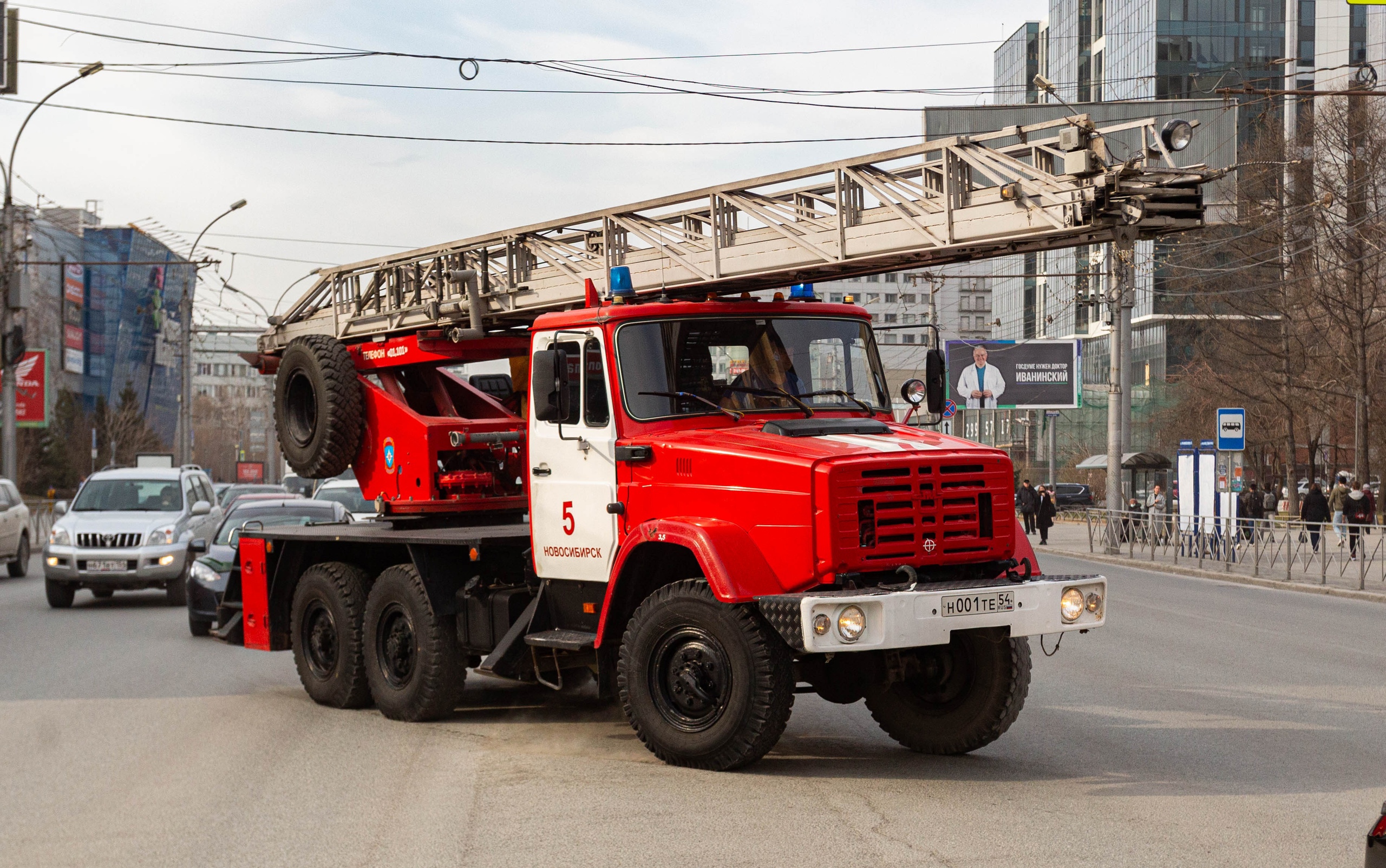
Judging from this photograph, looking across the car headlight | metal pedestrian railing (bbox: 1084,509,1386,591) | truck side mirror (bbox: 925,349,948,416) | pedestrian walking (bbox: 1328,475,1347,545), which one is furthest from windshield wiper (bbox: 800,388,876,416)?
pedestrian walking (bbox: 1328,475,1347,545)

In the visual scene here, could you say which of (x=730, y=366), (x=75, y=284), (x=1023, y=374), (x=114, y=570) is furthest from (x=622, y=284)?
(x=75, y=284)

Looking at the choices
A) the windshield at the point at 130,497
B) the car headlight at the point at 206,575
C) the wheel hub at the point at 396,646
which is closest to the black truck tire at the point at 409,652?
the wheel hub at the point at 396,646

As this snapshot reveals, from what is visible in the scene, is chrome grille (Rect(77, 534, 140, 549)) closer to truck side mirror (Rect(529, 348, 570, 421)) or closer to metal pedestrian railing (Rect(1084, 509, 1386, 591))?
truck side mirror (Rect(529, 348, 570, 421))

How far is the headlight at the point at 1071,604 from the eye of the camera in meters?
7.94

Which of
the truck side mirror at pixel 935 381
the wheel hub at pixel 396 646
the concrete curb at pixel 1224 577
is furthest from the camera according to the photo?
the concrete curb at pixel 1224 577

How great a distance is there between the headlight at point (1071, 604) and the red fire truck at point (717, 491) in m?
0.02

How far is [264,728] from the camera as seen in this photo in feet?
33.1

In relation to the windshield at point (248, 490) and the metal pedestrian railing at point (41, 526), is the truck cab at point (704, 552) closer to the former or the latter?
the windshield at point (248, 490)

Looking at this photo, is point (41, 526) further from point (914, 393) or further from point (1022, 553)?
point (1022, 553)

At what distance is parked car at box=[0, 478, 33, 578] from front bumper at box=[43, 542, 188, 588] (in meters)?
6.99

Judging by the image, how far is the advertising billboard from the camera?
52438 mm

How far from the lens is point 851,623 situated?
7.39 metres

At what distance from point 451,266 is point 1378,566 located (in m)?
19.3

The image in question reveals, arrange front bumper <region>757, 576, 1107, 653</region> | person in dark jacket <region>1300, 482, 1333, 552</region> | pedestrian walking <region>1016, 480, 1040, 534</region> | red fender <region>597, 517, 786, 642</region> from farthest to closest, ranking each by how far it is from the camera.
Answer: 1. pedestrian walking <region>1016, 480, 1040, 534</region>
2. person in dark jacket <region>1300, 482, 1333, 552</region>
3. red fender <region>597, 517, 786, 642</region>
4. front bumper <region>757, 576, 1107, 653</region>
